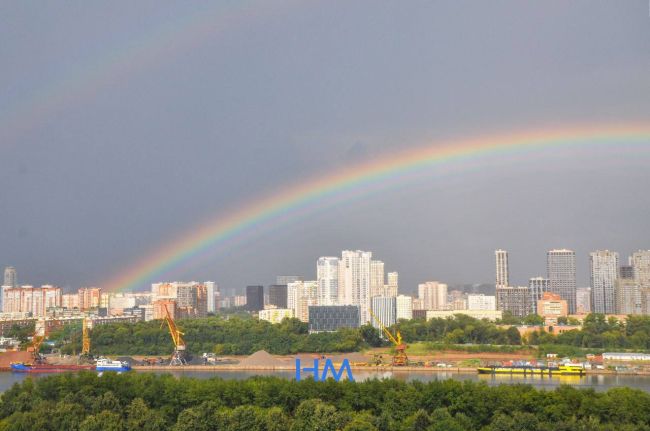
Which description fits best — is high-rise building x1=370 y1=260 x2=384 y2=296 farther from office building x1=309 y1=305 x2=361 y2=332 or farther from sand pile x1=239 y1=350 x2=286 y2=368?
sand pile x1=239 y1=350 x2=286 y2=368

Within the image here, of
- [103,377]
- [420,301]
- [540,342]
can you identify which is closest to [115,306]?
[420,301]

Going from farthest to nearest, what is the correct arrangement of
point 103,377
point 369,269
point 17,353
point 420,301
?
point 420,301
point 369,269
point 17,353
point 103,377

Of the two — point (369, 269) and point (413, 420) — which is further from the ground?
point (369, 269)

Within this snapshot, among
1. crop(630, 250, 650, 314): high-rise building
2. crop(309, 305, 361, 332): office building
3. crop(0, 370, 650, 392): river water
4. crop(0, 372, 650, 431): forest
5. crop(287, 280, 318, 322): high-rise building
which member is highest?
crop(630, 250, 650, 314): high-rise building

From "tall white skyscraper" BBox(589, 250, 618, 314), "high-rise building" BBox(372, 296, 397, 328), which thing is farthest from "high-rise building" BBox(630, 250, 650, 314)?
"high-rise building" BBox(372, 296, 397, 328)

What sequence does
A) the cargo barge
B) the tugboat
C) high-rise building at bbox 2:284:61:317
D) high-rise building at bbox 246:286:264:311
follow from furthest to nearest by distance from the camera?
1. high-rise building at bbox 246:286:264:311
2. high-rise building at bbox 2:284:61:317
3. the tugboat
4. the cargo barge

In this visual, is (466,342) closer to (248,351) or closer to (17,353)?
(248,351)

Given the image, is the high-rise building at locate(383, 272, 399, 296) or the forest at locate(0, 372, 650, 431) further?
the high-rise building at locate(383, 272, 399, 296)
